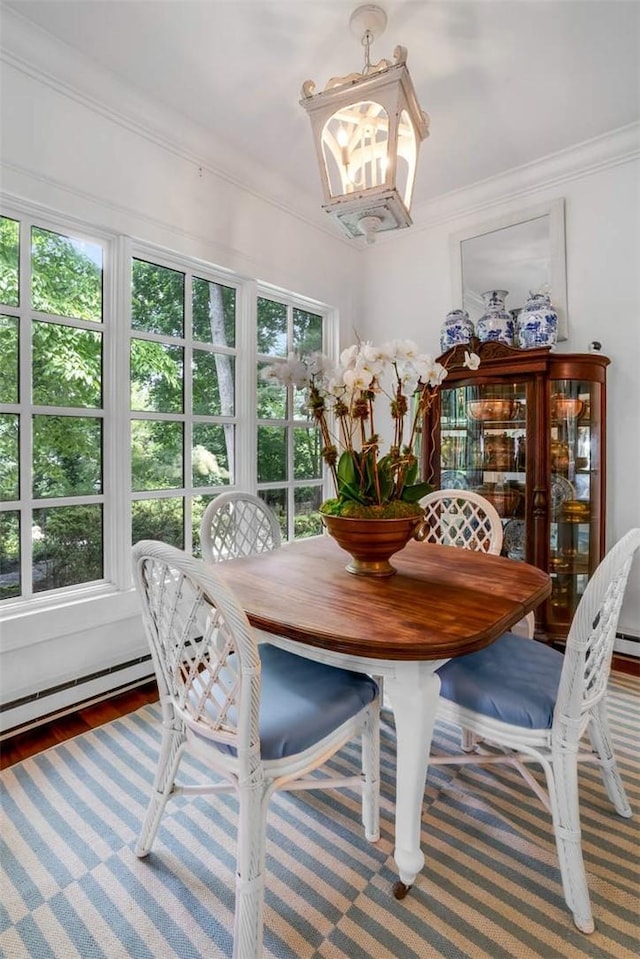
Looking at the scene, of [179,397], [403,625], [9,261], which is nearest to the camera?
[403,625]

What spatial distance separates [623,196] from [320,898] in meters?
3.47

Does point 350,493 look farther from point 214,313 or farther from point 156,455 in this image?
point 214,313

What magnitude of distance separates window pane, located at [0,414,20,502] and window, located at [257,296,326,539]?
4.44 feet

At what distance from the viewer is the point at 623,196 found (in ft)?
8.65

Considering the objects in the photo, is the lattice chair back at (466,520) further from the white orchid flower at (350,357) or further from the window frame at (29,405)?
the window frame at (29,405)

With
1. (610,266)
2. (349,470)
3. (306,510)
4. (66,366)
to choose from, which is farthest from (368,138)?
(306,510)

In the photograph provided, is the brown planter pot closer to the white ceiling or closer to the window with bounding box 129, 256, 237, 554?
the window with bounding box 129, 256, 237, 554

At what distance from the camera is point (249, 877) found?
1035 mm

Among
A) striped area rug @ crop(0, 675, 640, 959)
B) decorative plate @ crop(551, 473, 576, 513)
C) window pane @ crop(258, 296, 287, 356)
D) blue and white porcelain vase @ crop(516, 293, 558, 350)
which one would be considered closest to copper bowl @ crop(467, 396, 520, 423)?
blue and white porcelain vase @ crop(516, 293, 558, 350)

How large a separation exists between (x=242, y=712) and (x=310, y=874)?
2.22ft

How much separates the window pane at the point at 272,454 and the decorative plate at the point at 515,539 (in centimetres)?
146

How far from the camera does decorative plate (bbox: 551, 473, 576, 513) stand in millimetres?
2697

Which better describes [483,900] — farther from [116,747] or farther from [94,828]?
[116,747]

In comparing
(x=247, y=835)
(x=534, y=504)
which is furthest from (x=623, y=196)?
(x=247, y=835)
